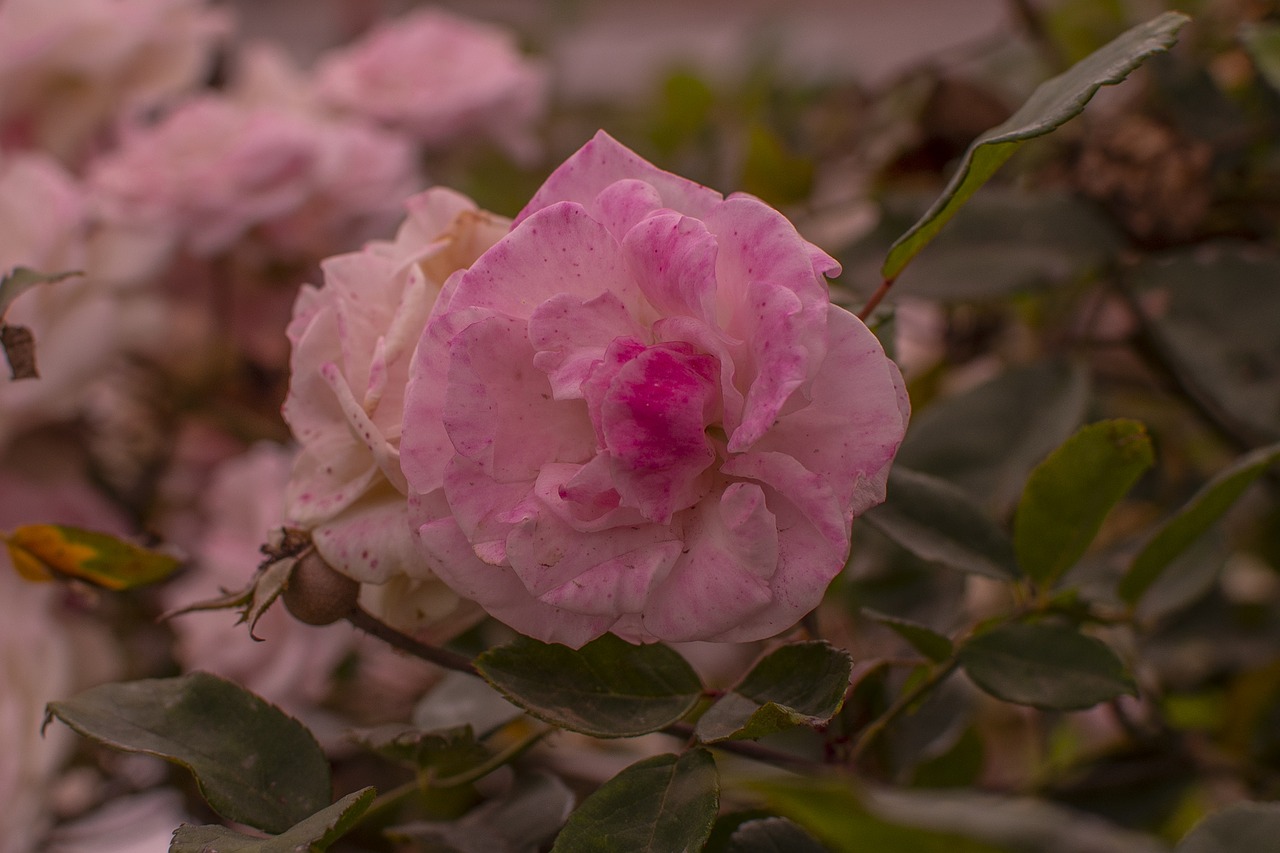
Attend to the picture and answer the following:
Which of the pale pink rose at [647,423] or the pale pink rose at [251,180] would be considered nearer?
the pale pink rose at [647,423]

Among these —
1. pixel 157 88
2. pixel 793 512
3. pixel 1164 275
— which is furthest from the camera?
pixel 157 88

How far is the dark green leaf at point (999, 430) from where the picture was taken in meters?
0.40

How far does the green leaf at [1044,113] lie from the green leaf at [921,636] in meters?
0.09

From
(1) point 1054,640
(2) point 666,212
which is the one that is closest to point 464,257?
(2) point 666,212

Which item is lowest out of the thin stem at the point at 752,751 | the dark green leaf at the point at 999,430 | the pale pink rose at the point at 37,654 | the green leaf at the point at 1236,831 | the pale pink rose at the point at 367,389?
the pale pink rose at the point at 37,654

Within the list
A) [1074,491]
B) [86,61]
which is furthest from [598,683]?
[86,61]

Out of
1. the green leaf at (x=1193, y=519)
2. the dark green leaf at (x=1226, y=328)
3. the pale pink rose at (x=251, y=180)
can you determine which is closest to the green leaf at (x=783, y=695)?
the green leaf at (x=1193, y=519)

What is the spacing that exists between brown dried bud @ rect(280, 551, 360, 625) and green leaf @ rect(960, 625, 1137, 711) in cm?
16

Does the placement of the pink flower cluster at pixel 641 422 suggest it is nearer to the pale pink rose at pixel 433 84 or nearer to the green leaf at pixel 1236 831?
the green leaf at pixel 1236 831

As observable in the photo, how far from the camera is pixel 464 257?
0.26 meters

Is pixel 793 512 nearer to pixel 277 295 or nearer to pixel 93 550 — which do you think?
pixel 93 550

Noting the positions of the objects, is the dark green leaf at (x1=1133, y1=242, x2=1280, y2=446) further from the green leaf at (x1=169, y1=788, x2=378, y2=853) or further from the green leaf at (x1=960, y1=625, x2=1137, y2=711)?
the green leaf at (x1=169, y1=788, x2=378, y2=853)

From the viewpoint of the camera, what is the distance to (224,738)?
0.25 m

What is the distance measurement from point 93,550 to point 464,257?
0.44 feet
